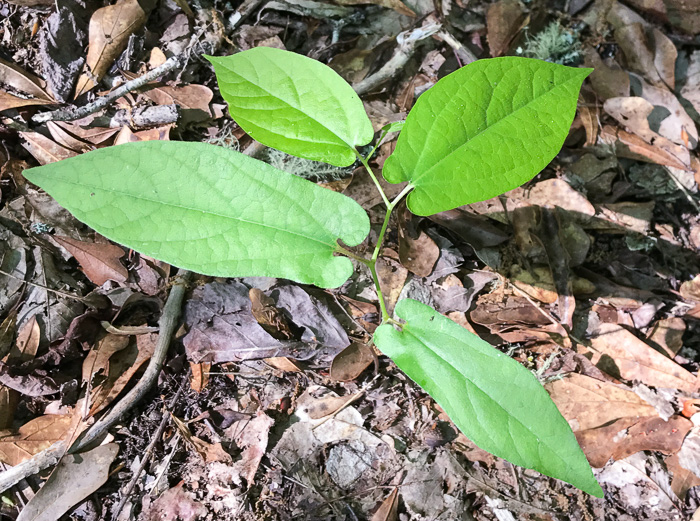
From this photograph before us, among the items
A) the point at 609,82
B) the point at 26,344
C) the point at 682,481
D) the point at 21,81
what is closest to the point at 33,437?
the point at 26,344

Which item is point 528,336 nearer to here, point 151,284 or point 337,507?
point 337,507

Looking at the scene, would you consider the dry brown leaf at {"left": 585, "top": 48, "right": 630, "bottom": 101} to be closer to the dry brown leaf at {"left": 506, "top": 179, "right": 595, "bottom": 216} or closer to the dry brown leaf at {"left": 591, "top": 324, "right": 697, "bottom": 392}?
the dry brown leaf at {"left": 506, "top": 179, "right": 595, "bottom": 216}

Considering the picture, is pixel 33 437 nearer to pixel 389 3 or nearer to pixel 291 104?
pixel 291 104

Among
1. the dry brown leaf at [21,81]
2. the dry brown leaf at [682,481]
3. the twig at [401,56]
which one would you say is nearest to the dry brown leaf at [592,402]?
the dry brown leaf at [682,481]

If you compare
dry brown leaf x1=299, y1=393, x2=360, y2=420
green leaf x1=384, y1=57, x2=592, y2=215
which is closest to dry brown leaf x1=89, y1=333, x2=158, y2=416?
dry brown leaf x1=299, y1=393, x2=360, y2=420

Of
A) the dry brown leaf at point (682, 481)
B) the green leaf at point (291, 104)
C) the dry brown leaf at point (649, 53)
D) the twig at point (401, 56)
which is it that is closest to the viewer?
the green leaf at point (291, 104)

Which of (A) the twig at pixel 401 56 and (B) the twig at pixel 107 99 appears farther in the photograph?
(A) the twig at pixel 401 56

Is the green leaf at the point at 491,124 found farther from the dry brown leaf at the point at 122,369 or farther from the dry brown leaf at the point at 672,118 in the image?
the dry brown leaf at the point at 672,118

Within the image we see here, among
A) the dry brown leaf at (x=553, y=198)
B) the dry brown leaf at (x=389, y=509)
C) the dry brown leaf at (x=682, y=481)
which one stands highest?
the dry brown leaf at (x=553, y=198)
